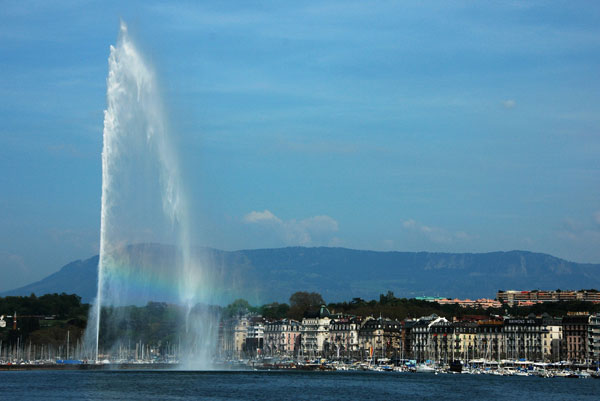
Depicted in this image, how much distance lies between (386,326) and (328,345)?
43.6ft

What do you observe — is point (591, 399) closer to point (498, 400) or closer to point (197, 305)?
point (498, 400)

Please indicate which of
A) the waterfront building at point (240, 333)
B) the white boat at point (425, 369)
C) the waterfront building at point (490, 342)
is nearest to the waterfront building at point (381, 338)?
the waterfront building at point (490, 342)

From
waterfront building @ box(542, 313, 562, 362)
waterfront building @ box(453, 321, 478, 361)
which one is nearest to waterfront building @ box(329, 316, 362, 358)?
waterfront building @ box(453, 321, 478, 361)

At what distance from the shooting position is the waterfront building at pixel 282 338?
18350 cm

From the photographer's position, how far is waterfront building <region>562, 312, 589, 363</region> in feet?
465

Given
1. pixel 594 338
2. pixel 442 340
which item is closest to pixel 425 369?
pixel 442 340

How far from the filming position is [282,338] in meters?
185

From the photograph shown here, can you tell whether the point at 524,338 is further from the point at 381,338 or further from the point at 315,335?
the point at 315,335

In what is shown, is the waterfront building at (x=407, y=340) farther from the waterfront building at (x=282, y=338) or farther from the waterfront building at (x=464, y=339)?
the waterfront building at (x=282, y=338)

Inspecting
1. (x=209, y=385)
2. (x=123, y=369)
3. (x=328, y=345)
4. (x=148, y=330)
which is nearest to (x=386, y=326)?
(x=328, y=345)

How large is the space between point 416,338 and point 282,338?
3383 cm

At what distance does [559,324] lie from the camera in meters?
146

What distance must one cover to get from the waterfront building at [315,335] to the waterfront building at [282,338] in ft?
5.65

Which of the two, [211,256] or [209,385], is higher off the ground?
[211,256]
